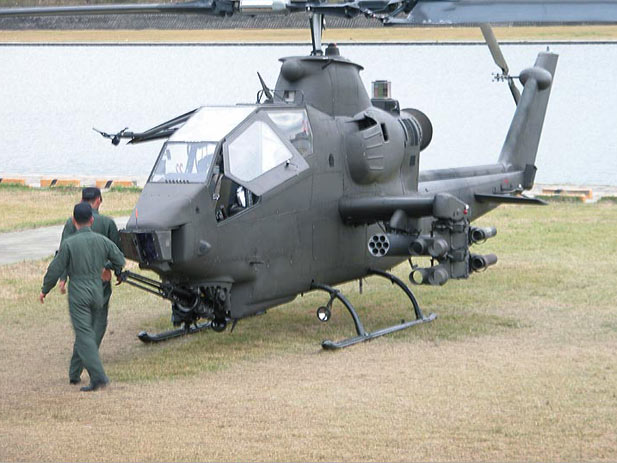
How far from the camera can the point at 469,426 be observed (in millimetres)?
8414

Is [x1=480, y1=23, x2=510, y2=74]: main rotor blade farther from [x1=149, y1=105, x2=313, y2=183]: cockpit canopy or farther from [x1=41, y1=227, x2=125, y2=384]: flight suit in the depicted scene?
[x1=41, y1=227, x2=125, y2=384]: flight suit

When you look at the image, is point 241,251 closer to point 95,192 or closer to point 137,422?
point 95,192

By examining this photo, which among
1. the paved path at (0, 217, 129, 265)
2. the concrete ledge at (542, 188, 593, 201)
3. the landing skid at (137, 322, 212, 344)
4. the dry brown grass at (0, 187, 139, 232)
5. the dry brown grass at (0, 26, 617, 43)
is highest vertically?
the dry brown grass at (0, 26, 617, 43)

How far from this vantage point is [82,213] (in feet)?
32.2

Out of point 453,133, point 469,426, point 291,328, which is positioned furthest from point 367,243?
point 453,133

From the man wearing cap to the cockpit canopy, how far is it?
1039 millimetres

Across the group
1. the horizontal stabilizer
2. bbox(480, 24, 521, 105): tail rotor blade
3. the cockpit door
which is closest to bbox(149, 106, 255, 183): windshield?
the cockpit door

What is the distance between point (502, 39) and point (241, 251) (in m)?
36.3

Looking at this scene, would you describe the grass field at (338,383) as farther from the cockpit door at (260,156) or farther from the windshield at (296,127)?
the windshield at (296,127)

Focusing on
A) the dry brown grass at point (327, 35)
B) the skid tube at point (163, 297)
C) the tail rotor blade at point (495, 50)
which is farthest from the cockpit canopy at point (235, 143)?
the dry brown grass at point (327, 35)

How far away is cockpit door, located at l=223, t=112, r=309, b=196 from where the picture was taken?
1069cm

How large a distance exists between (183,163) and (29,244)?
33.3 feet

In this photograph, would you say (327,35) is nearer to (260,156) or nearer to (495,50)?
(495,50)

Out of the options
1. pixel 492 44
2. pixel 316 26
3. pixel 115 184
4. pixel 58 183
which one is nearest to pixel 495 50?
pixel 492 44
